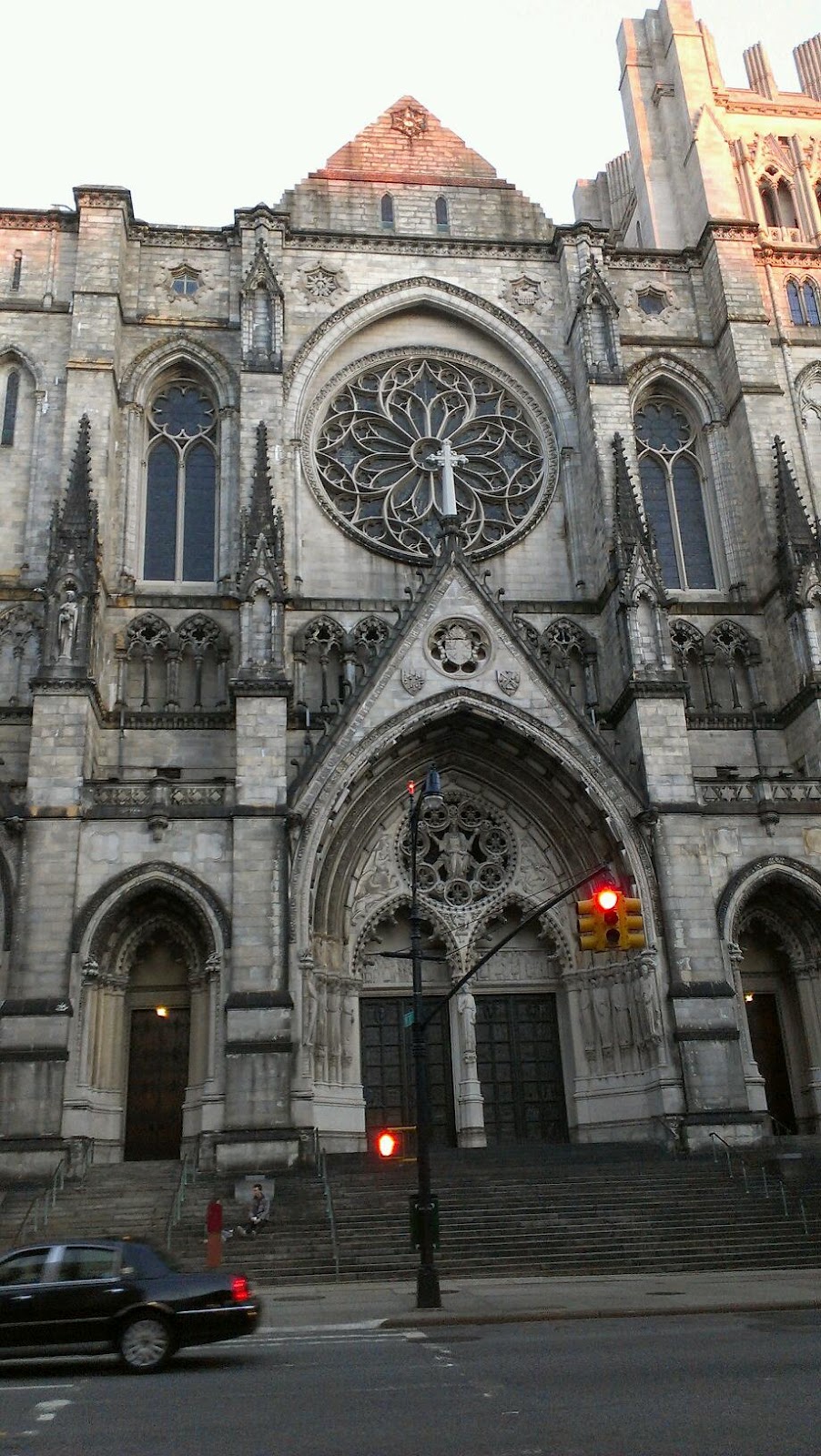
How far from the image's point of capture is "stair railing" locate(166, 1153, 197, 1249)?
→ 17.1 meters

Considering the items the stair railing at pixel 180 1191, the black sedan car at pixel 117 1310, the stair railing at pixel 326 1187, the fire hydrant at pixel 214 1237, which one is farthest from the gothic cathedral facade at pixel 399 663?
the black sedan car at pixel 117 1310

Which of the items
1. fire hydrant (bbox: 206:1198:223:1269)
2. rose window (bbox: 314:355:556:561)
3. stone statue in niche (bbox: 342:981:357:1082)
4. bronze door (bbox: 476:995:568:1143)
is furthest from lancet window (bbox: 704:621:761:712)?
fire hydrant (bbox: 206:1198:223:1269)

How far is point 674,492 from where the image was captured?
30.1m

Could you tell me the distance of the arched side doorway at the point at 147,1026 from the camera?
68.4 ft

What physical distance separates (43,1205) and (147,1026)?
457 cm

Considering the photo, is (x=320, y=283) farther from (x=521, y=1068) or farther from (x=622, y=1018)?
(x=521, y=1068)

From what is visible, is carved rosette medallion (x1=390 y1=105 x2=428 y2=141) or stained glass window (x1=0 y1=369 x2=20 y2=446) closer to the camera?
stained glass window (x1=0 y1=369 x2=20 y2=446)

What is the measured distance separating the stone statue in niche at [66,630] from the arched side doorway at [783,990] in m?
13.9

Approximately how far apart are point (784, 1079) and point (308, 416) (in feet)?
61.5

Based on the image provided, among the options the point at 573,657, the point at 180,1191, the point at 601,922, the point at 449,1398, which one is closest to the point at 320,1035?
the point at 180,1191

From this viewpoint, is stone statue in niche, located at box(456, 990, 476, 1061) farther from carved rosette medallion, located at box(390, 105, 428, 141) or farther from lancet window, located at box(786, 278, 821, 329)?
carved rosette medallion, located at box(390, 105, 428, 141)

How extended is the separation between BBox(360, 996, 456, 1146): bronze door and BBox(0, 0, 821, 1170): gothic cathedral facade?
0.07m

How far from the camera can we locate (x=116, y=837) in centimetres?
2159

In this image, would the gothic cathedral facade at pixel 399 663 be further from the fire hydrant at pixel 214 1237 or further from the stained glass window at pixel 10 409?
the fire hydrant at pixel 214 1237
